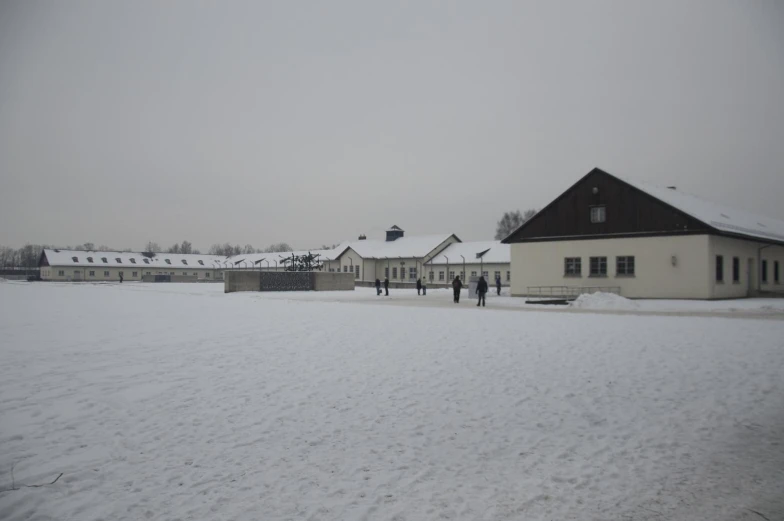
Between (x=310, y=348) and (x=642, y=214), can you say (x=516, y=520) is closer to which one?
(x=310, y=348)

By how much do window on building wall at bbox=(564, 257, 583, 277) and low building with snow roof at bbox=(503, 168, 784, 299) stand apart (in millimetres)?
58

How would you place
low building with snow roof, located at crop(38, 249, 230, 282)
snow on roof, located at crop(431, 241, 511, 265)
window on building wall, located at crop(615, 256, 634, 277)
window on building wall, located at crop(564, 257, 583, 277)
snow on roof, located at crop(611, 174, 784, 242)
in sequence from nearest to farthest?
snow on roof, located at crop(611, 174, 784, 242) → window on building wall, located at crop(615, 256, 634, 277) → window on building wall, located at crop(564, 257, 583, 277) → snow on roof, located at crop(431, 241, 511, 265) → low building with snow roof, located at crop(38, 249, 230, 282)

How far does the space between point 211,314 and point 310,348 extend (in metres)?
9.49

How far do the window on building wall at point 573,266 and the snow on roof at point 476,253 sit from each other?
23751mm

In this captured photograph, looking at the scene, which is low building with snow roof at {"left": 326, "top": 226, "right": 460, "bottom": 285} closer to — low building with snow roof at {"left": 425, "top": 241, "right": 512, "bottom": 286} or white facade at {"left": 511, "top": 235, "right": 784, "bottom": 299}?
low building with snow roof at {"left": 425, "top": 241, "right": 512, "bottom": 286}

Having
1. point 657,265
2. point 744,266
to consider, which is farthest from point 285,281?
point 744,266

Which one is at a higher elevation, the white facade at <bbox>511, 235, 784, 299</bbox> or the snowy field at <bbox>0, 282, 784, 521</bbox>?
the white facade at <bbox>511, 235, 784, 299</bbox>

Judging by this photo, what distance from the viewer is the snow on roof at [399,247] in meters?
64.5

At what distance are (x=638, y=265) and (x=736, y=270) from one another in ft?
20.1

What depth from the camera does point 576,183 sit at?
106 feet

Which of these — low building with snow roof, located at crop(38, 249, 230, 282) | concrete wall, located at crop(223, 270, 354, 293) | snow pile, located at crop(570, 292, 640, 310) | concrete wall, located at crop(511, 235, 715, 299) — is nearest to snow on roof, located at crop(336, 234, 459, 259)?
concrete wall, located at crop(223, 270, 354, 293)

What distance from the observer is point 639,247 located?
2962 centimetres

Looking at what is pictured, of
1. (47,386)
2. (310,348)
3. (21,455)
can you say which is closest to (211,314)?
(310,348)

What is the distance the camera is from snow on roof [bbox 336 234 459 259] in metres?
64.5
